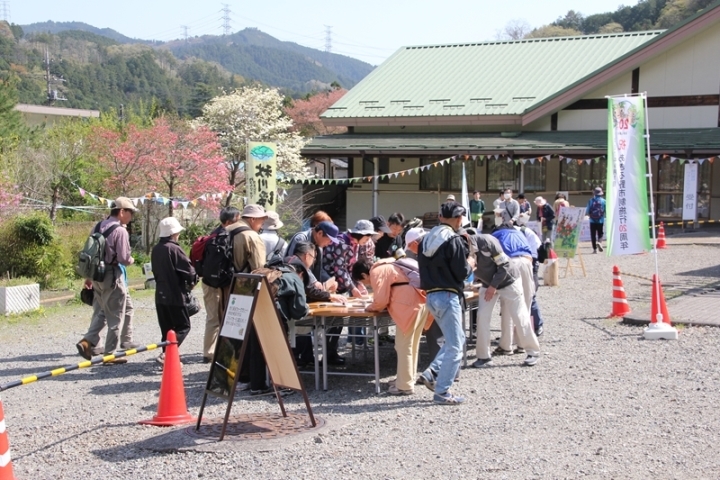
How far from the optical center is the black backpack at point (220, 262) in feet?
25.9

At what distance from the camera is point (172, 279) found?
8.14 meters

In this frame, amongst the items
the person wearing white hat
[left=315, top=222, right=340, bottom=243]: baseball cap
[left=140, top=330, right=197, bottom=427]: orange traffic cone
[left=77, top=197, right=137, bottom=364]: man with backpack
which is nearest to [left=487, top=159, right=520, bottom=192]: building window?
[left=77, top=197, right=137, bottom=364]: man with backpack

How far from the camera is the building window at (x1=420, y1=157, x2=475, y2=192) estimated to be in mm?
28016

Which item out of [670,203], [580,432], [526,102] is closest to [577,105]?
[526,102]

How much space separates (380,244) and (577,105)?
712 inches

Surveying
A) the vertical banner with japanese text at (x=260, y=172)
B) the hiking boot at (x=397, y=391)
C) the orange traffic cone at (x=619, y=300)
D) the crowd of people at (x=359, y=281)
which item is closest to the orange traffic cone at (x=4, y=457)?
the crowd of people at (x=359, y=281)

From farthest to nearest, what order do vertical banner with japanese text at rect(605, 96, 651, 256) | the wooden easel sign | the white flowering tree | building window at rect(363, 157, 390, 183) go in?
the white flowering tree → building window at rect(363, 157, 390, 183) → vertical banner with japanese text at rect(605, 96, 651, 256) → the wooden easel sign

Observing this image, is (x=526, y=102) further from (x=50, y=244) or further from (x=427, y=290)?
(x=427, y=290)

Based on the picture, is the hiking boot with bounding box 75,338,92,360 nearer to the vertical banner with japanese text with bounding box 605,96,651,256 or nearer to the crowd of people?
the crowd of people

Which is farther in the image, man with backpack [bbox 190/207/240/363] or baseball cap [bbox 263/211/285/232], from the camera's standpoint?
baseball cap [bbox 263/211/285/232]

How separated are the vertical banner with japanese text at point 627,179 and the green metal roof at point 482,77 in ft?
52.7

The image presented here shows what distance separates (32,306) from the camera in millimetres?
13219

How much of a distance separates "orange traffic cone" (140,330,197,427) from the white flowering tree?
3026 cm

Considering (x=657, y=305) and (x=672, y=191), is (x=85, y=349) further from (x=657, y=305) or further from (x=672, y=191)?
(x=672, y=191)
